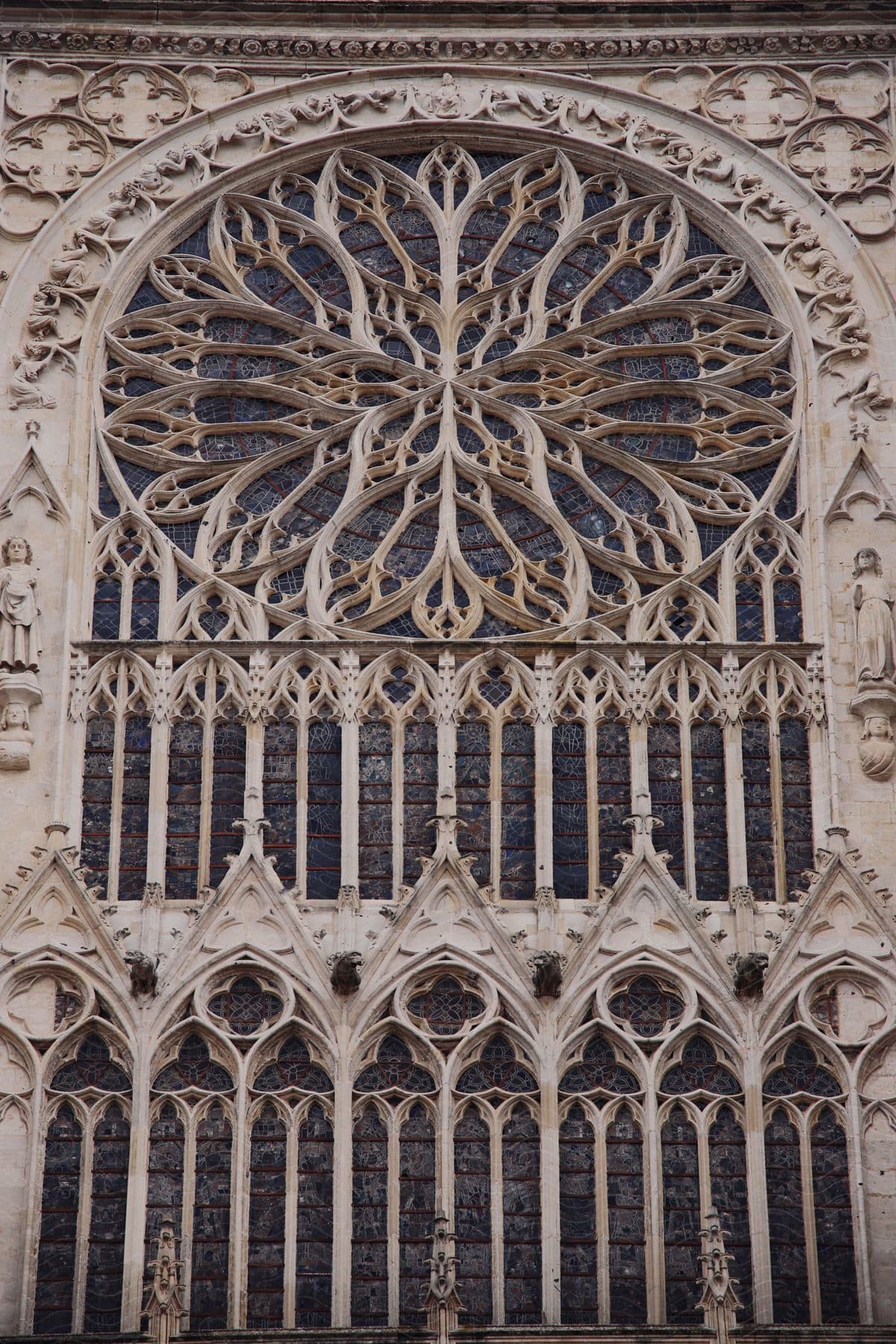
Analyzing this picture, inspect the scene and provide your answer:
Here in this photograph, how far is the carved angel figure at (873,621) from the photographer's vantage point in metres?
26.2

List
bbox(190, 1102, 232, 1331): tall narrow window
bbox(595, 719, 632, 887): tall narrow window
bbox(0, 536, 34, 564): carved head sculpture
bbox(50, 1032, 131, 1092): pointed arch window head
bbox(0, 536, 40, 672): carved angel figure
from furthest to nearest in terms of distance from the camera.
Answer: bbox(0, 536, 34, 564): carved head sculpture < bbox(0, 536, 40, 672): carved angel figure < bbox(595, 719, 632, 887): tall narrow window < bbox(50, 1032, 131, 1092): pointed arch window head < bbox(190, 1102, 232, 1331): tall narrow window

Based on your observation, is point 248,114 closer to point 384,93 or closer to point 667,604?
point 384,93

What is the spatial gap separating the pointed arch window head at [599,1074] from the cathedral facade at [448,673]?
1.5 inches

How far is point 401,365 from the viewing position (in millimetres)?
28156

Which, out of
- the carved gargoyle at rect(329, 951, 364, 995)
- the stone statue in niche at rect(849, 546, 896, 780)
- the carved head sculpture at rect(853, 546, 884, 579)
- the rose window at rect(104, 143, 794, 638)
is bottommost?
the carved gargoyle at rect(329, 951, 364, 995)

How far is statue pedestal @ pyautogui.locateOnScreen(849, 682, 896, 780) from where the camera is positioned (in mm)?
25969

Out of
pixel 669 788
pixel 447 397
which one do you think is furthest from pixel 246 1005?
pixel 447 397

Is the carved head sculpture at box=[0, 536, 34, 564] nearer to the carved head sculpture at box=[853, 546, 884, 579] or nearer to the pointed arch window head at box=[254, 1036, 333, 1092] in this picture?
the pointed arch window head at box=[254, 1036, 333, 1092]

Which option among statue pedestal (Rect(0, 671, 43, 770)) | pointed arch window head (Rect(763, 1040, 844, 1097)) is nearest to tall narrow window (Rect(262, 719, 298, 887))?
statue pedestal (Rect(0, 671, 43, 770))

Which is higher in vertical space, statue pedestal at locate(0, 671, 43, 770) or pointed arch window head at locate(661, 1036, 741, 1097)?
statue pedestal at locate(0, 671, 43, 770)

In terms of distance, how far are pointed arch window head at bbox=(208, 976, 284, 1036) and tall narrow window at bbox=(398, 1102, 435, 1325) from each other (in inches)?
57.4

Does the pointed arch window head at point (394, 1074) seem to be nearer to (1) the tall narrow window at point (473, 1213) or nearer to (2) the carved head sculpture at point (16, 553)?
(1) the tall narrow window at point (473, 1213)

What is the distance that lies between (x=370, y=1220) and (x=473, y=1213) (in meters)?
0.84

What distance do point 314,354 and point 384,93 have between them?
2.84 meters
